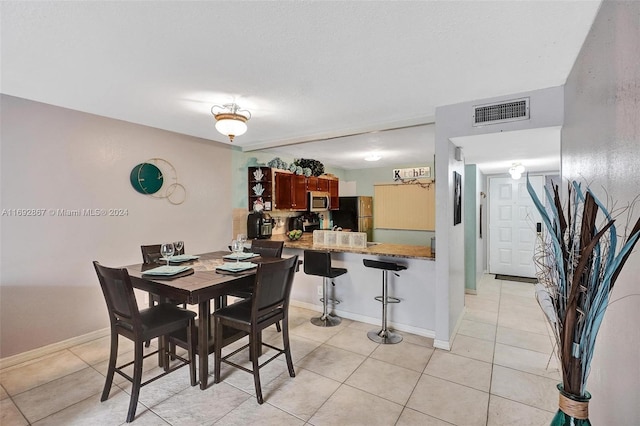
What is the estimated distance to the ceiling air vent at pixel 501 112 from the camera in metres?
2.55

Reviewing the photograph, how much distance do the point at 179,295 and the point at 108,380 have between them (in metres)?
0.93

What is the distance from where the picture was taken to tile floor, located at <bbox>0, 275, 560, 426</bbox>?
→ 205 cm

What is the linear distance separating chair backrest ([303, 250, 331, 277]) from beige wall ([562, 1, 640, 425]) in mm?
2271

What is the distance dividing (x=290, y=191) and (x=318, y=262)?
77.2 inches

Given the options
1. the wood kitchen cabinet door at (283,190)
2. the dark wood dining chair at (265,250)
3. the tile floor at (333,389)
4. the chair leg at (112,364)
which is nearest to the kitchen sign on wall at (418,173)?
the wood kitchen cabinet door at (283,190)

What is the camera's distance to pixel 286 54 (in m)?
1.95

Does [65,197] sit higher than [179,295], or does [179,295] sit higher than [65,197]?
[65,197]

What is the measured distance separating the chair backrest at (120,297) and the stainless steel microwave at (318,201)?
3740 mm

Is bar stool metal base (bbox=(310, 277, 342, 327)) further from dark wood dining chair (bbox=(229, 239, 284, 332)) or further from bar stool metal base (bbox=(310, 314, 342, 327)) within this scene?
dark wood dining chair (bbox=(229, 239, 284, 332))

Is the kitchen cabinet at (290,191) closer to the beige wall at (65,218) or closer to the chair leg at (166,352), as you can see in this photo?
the beige wall at (65,218)

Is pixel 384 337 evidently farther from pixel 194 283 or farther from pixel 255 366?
pixel 194 283

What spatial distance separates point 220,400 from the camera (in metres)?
2.23

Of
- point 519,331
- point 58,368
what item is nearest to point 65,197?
point 58,368

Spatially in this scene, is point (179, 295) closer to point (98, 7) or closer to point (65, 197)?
point (98, 7)
